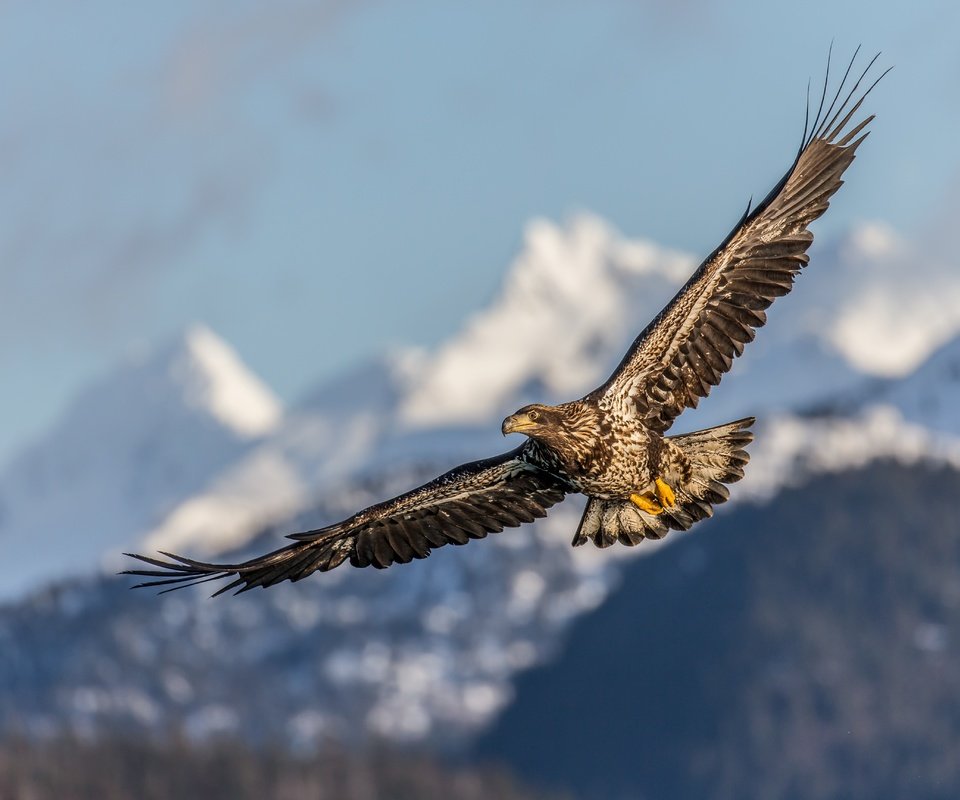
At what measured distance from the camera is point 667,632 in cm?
18575

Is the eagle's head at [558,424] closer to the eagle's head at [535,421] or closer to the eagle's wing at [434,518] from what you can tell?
the eagle's head at [535,421]

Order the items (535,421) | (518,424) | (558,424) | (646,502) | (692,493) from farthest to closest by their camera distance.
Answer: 1. (692,493)
2. (646,502)
3. (558,424)
4. (535,421)
5. (518,424)

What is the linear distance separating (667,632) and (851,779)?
32955 mm

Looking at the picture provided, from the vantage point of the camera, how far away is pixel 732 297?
23.8 metres

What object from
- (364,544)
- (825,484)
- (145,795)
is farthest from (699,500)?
(825,484)

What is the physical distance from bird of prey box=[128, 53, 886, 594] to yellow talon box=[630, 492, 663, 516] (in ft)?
0.04

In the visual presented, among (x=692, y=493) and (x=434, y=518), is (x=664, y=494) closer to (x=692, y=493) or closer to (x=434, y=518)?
(x=692, y=493)

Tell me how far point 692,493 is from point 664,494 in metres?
0.37

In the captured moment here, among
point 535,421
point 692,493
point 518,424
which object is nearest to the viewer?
point 518,424

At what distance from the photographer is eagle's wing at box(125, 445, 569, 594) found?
77.8ft

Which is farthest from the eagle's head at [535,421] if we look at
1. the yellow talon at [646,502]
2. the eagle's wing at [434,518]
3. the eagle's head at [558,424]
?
the yellow talon at [646,502]

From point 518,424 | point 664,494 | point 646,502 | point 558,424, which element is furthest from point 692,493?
point 518,424

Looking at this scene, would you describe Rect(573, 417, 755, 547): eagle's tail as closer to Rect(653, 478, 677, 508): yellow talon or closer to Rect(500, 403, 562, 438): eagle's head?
Rect(653, 478, 677, 508): yellow talon

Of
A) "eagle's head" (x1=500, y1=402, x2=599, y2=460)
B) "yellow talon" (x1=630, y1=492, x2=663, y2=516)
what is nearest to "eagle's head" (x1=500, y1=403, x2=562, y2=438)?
"eagle's head" (x1=500, y1=402, x2=599, y2=460)
